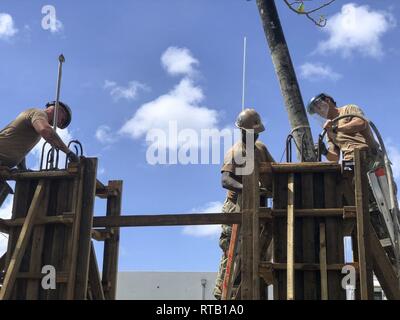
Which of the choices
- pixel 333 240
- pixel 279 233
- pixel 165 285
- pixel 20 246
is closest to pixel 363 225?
pixel 333 240

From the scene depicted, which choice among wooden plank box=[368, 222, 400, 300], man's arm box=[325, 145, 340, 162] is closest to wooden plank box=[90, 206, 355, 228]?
wooden plank box=[368, 222, 400, 300]

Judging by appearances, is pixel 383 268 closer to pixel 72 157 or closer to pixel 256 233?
pixel 256 233

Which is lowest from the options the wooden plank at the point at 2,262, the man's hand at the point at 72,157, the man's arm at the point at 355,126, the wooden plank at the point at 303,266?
the wooden plank at the point at 303,266

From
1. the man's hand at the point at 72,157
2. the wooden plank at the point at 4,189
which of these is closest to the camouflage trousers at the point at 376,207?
the man's hand at the point at 72,157

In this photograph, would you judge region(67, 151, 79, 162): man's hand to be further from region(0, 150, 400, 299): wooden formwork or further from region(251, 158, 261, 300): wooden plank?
region(251, 158, 261, 300): wooden plank

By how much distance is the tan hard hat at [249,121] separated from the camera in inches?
293

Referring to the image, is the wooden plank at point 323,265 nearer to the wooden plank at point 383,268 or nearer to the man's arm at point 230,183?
the wooden plank at point 383,268

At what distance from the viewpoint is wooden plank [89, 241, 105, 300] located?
7363mm

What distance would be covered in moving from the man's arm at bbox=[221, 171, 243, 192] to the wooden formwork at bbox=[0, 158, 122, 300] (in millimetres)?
1549

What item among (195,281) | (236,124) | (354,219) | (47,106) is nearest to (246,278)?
(354,219)

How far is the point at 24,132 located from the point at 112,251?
191 cm

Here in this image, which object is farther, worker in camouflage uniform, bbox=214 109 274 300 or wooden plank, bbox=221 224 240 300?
worker in camouflage uniform, bbox=214 109 274 300

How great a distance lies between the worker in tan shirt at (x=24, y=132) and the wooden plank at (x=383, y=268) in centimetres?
393
